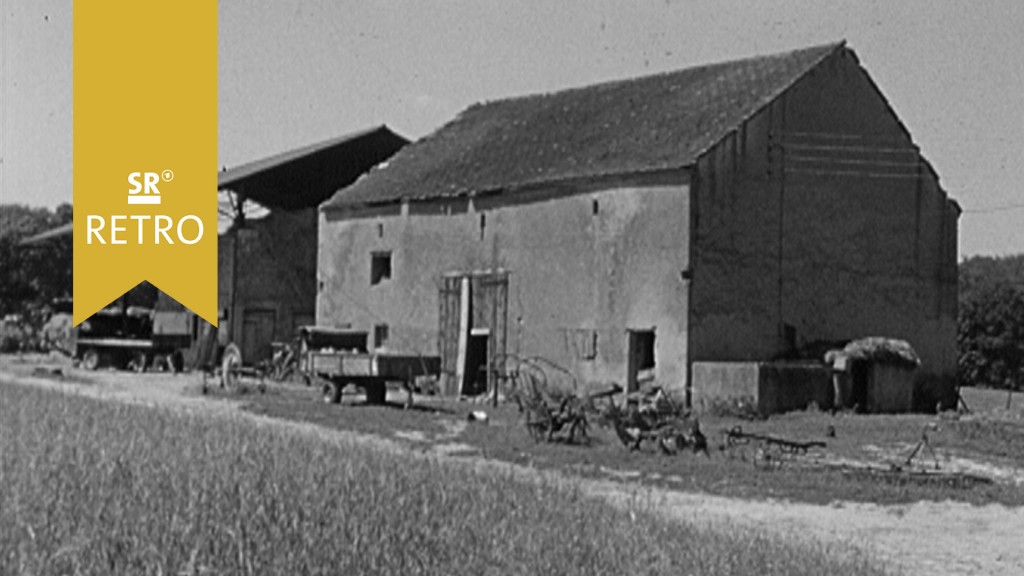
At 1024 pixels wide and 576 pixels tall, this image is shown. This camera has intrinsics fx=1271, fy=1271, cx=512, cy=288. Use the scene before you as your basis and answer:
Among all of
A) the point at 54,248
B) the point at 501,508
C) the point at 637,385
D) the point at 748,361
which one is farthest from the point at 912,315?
the point at 54,248

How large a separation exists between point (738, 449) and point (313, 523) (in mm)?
12634

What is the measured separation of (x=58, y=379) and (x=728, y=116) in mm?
19765

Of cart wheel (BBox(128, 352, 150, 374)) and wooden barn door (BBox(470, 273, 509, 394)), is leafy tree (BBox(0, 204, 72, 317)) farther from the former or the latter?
wooden barn door (BBox(470, 273, 509, 394))

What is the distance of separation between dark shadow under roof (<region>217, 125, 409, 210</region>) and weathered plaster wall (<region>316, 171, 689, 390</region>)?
517cm

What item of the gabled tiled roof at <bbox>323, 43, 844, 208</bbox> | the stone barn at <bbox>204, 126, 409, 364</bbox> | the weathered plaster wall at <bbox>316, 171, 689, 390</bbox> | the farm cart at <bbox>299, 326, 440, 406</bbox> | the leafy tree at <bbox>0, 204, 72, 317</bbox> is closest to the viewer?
the farm cart at <bbox>299, 326, 440, 406</bbox>

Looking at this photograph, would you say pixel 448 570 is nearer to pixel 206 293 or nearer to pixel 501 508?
pixel 501 508

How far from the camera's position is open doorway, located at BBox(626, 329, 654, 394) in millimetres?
29688

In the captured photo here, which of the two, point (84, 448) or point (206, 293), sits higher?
point (206, 293)

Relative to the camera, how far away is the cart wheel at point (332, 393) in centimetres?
2947

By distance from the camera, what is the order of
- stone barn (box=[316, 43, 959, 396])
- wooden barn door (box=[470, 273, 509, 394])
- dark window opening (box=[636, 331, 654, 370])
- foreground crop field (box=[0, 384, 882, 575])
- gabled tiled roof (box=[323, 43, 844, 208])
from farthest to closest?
wooden barn door (box=[470, 273, 509, 394]) → gabled tiled roof (box=[323, 43, 844, 208]) → dark window opening (box=[636, 331, 654, 370]) → stone barn (box=[316, 43, 959, 396]) → foreground crop field (box=[0, 384, 882, 575])

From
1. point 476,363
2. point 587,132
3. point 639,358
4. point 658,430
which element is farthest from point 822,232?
point 658,430

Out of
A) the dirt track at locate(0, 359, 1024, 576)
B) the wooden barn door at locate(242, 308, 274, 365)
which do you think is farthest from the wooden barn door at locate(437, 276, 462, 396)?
the dirt track at locate(0, 359, 1024, 576)

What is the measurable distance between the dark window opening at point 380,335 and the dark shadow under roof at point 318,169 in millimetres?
8039

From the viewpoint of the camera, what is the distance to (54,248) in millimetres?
64938
